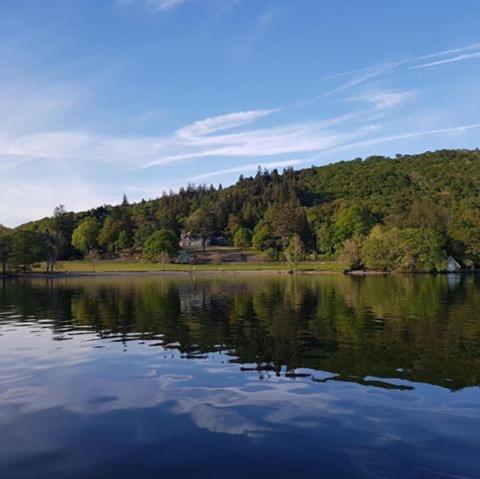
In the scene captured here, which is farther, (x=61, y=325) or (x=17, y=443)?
(x=61, y=325)

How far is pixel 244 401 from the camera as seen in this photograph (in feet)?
60.4

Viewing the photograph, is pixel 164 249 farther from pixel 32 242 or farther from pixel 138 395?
pixel 138 395

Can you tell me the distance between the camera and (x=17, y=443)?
Answer: 1451 cm

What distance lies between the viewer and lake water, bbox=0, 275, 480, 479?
13.1 meters

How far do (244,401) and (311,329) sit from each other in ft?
59.5

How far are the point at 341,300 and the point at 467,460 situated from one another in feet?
152

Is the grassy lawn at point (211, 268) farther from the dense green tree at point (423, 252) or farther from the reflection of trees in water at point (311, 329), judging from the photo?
the reflection of trees in water at point (311, 329)

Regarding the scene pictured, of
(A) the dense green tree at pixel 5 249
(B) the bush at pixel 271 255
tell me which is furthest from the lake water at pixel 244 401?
(B) the bush at pixel 271 255

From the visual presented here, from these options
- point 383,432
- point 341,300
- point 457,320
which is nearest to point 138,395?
point 383,432

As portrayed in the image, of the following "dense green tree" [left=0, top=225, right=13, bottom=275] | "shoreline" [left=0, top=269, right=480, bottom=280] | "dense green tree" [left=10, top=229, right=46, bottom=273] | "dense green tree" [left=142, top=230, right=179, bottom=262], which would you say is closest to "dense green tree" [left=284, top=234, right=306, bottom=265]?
"shoreline" [left=0, top=269, right=480, bottom=280]

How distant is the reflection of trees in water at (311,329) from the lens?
79.4 ft

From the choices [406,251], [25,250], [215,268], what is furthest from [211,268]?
[406,251]

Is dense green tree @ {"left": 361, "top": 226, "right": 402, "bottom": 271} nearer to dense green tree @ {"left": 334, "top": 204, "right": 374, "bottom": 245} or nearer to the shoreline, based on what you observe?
the shoreline

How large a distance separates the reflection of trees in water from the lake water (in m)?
0.17
